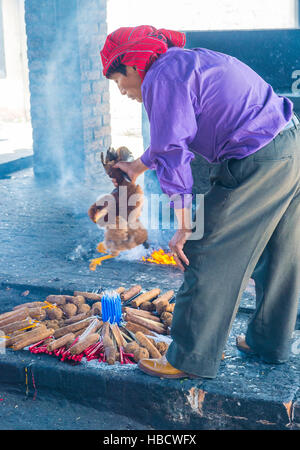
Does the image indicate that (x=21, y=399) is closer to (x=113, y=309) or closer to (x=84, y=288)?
(x=113, y=309)

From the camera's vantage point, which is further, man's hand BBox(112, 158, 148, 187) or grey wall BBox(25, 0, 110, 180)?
grey wall BBox(25, 0, 110, 180)

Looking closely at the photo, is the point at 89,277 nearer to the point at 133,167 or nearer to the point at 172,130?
the point at 133,167

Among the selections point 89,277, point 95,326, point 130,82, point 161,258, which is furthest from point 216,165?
point 161,258

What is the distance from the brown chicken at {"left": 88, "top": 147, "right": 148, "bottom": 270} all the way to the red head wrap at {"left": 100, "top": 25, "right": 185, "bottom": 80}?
108 centimetres

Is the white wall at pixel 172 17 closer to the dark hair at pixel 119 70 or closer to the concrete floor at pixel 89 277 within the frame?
the concrete floor at pixel 89 277

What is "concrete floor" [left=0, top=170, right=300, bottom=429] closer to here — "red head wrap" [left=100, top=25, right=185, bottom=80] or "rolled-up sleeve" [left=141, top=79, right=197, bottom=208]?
"rolled-up sleeve" [left=141, top=79, right=197, bottom=208]

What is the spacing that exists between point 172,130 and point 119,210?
1.56 m

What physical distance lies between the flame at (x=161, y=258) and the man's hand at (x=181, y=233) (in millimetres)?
2330

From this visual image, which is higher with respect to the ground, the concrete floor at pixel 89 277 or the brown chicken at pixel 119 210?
the brown chicken at pixel 119 210

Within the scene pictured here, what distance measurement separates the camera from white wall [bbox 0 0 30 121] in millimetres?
15750

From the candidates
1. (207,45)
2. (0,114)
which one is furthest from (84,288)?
(0,114)

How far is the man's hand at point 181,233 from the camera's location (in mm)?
2971

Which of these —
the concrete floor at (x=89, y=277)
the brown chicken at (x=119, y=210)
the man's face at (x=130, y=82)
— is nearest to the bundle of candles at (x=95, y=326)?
the concrete floor at (x=89, y=277)

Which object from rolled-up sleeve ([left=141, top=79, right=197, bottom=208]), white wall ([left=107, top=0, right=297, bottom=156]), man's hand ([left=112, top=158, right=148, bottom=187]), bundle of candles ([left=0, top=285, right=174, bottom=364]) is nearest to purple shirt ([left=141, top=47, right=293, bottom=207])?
rolled-up sleeve ([left=141, top=79, right=197, bottom=208])
